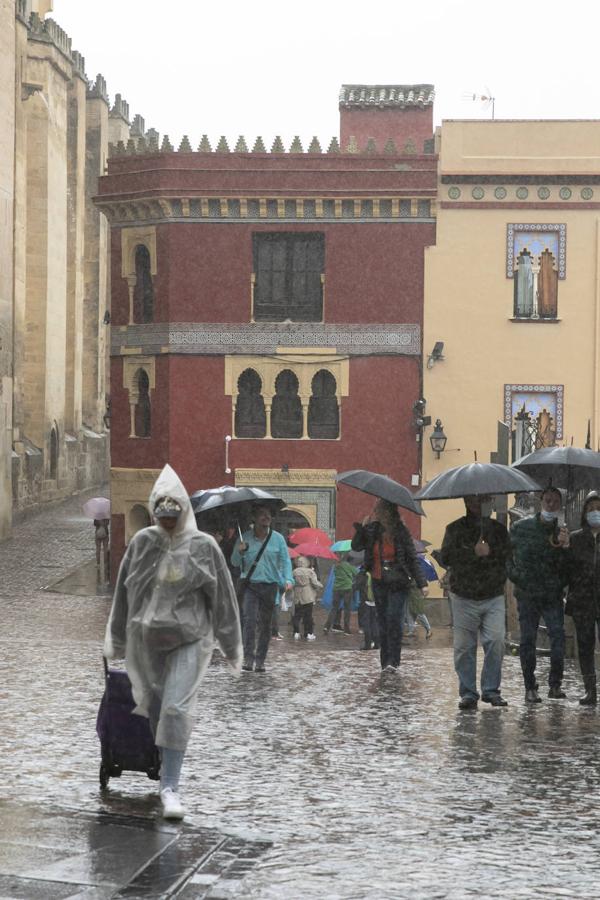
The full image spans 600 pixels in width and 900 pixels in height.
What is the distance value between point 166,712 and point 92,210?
54.4 meters

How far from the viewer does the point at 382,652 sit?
15914 mm

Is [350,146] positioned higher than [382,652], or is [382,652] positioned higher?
[350,146]

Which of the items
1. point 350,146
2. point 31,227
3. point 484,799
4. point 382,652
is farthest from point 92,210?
point 484,799

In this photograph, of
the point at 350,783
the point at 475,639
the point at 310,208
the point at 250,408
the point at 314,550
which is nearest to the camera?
the point at 350,783

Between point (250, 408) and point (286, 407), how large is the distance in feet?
2.60

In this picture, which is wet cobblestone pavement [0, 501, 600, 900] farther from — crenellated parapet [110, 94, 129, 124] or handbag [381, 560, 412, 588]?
crenellated parapet [110, 94, 129, 124]

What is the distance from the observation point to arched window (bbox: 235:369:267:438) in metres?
36.7

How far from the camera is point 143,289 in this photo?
37375mm

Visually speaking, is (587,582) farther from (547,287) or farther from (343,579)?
(547,287)

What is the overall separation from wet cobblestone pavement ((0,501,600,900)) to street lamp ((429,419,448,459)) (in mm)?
19934

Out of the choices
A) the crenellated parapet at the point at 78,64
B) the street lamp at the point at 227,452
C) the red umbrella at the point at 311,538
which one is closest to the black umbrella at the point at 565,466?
the red umbrella at the point at 311,538

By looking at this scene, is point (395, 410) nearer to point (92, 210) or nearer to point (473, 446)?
point (473, 446)

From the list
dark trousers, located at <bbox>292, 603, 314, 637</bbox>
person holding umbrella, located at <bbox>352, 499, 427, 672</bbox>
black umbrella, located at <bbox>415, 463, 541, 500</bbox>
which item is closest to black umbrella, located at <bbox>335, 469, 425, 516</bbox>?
person holding umbrella, located at <bbox>352, 499, 427, 672</bbox>

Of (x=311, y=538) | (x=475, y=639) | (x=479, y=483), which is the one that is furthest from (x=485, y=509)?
(x=311, y=538)
